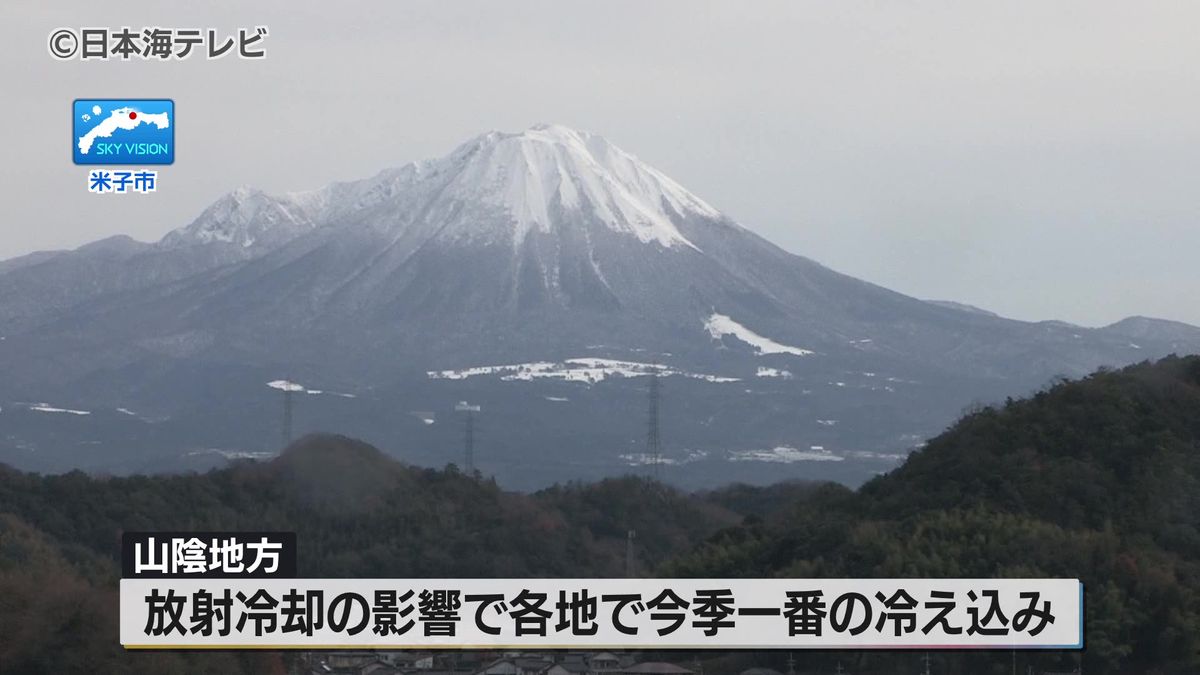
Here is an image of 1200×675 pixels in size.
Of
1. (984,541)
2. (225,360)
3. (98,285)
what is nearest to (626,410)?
(225,360)

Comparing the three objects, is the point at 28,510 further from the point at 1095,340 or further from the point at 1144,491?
the point at 1095,340

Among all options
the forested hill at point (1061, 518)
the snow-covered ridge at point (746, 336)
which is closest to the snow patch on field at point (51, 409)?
the snow-covered ridge at point (746, 336)

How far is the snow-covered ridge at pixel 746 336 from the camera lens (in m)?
88.9

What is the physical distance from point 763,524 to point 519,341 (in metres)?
58.5

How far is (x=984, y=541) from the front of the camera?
85.5ft

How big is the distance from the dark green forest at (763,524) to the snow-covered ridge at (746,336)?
131 feet

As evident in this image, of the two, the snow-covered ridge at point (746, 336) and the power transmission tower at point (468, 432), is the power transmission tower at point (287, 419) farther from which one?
the snow-covered ridge at point (746, 336)

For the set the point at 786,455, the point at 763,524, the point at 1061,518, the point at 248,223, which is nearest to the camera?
the point at 1061,518

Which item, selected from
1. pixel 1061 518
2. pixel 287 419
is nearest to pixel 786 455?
pixel 287 419

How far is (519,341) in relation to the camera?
92250 mm

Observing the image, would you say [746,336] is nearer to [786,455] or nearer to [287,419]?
[786,455]

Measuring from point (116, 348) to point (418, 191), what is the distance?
21.8 meters

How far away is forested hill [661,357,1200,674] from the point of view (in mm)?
23797
